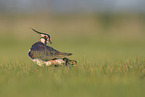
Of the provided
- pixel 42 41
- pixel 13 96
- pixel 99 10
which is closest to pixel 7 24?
pixel 99 10

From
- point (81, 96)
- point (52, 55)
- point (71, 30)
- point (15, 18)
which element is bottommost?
point (81, 96)

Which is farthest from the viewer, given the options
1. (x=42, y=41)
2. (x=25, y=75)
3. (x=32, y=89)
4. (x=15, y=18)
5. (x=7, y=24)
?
(x=15, y=18)

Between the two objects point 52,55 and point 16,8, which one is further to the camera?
point 16,8

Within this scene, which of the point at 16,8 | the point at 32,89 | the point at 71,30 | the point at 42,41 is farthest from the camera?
the point at 16,8

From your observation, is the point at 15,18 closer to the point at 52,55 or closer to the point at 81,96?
the point at 52,55

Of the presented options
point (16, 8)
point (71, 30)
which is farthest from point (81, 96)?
point (16, 8)

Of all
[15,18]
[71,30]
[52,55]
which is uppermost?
[15,18]

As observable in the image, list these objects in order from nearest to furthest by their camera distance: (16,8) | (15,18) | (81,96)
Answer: (81,96) < (15,18) < (16,8)

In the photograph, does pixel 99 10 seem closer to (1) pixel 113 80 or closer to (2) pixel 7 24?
(2) pixel 7 24

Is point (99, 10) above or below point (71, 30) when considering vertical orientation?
above

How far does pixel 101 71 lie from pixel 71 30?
64.5ft

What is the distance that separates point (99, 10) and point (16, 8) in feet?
40.5

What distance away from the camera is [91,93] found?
3.74 metres

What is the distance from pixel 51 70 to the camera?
17.7 feet
